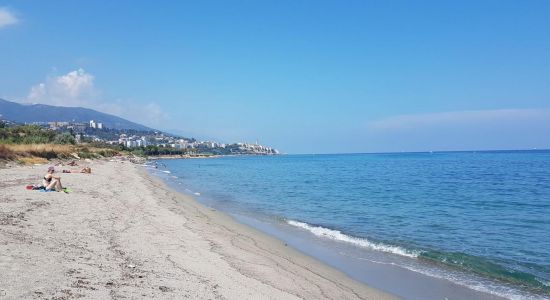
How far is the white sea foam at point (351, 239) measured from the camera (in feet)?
47.4

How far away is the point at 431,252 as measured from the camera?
1423 centimetres

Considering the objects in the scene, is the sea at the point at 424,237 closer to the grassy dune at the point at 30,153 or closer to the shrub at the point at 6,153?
the shrub at the point at 6,153

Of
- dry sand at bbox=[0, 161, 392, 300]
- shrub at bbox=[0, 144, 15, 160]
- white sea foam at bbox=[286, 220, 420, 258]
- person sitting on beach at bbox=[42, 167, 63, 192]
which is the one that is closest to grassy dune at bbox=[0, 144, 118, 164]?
shrub at bbox=[0, 144, 15, 160]

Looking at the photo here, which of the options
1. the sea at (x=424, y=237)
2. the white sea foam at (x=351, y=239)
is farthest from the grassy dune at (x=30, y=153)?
the white sea foam at (x=351, y=239)

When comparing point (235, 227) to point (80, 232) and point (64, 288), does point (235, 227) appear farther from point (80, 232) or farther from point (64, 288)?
point (64, 288)

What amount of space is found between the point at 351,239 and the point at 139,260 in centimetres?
966

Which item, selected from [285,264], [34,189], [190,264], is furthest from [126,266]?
[34,189]

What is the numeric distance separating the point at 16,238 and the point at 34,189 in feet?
39.9

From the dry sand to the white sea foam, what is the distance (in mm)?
2881

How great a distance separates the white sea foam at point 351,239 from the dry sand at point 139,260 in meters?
2.88

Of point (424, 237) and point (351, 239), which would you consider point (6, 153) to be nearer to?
point (351, 239)

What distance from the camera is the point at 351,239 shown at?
16531mm

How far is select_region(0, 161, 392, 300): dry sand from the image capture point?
6.90 meters

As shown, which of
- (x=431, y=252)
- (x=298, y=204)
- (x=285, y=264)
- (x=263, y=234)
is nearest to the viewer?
(x=285, y=264)
